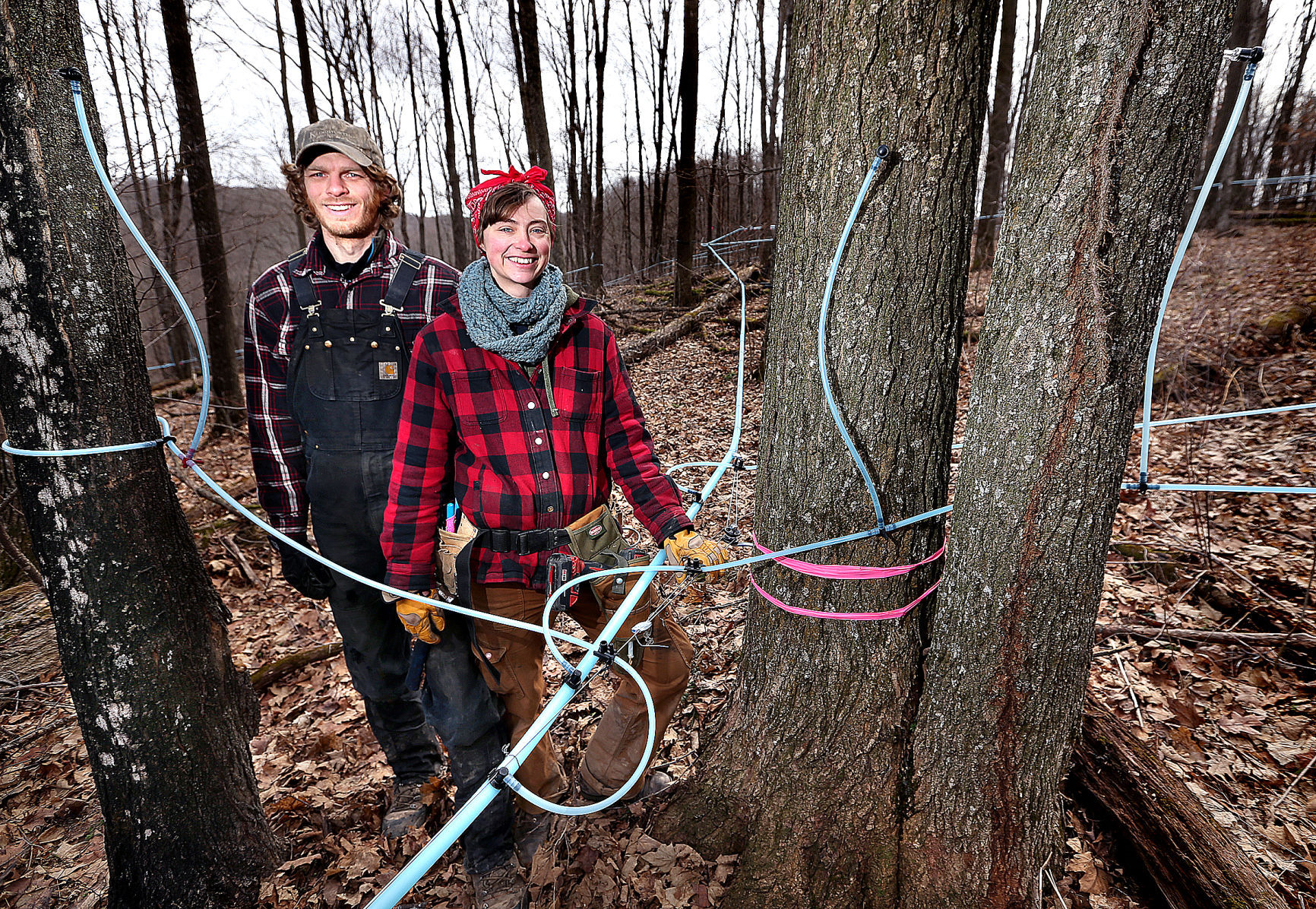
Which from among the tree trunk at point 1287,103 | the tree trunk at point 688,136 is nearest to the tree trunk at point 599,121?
the tree trunk at point 688,136

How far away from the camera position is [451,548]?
84.0 inches

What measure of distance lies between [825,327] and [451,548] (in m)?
1.44

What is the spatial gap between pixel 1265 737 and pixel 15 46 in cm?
514

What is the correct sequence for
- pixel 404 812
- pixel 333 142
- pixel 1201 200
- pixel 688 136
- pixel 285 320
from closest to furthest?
pixel 1201 200, pixel 333 142, pixel 285 320, pixel 404 812, pixel 688 136

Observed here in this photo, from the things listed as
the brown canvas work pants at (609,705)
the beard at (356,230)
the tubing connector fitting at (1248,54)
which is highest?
the tubing connector fitting at (1248,54)

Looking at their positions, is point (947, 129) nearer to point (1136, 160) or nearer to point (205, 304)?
point (1136, 160)

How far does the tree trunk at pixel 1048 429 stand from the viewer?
4.42ft

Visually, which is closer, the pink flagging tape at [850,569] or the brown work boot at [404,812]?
the pink flagging tape at [850,569]

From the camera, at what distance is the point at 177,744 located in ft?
7.13

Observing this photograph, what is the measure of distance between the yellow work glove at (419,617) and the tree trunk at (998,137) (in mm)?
11324

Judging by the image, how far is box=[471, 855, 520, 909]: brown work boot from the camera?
217 cm

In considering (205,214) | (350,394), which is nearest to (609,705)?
(350,394)

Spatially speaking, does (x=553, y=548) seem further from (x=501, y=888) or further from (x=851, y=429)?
(x=501, y=888)

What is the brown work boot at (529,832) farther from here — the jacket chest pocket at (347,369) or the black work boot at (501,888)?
the jacket chest pocket at (347,369)
